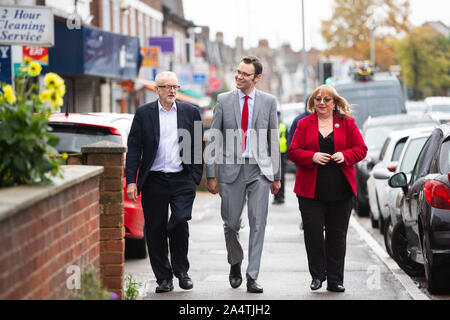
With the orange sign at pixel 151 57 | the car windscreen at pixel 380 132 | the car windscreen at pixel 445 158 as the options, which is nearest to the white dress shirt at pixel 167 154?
the car windscreen at pixel 445 158

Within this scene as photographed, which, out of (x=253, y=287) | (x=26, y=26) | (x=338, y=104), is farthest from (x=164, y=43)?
(x=253, y=287)

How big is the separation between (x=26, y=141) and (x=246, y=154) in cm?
355

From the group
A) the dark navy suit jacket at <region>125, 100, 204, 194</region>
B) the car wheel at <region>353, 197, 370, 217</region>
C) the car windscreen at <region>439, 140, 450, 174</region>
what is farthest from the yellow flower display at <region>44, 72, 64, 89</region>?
the car wheel at <region>353, 197, 370, 217</region>

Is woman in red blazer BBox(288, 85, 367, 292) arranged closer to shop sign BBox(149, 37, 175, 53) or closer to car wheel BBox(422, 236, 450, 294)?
car wheel BBox(422, 236, 450, 294)

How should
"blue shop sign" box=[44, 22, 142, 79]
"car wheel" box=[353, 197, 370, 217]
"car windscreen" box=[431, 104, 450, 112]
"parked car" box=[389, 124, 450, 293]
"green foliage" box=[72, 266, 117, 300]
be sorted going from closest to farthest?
1. "green foliage" box=[72, 266, 117, 300]
2. "parked car" box=[389, 124, 450, 293]
3. "car wheel" box=[353, 197, 370, 217]
4. "blue shop sign" box=[44, 22, 142, 79]
5. "car windscreen" box=[431, 104, 450, 112]

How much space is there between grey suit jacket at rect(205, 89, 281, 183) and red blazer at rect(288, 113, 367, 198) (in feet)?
0.63

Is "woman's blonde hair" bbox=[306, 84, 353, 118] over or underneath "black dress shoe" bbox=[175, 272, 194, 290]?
over

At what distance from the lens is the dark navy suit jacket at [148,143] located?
842 centimetres

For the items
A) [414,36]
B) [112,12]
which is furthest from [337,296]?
[414,36]

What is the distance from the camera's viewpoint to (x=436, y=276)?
8.31m

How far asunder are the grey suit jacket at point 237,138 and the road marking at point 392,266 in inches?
59.8

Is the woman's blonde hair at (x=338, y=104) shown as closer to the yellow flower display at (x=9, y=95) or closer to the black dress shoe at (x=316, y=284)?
the black dress shoe at (x=316, y=284)

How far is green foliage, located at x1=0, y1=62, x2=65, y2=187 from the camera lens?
204 inches

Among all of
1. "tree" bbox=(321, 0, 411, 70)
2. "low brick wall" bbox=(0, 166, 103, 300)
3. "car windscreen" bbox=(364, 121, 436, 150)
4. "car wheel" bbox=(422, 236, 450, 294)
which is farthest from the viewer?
"tree" bbox=(321, 0, 411, 70)
